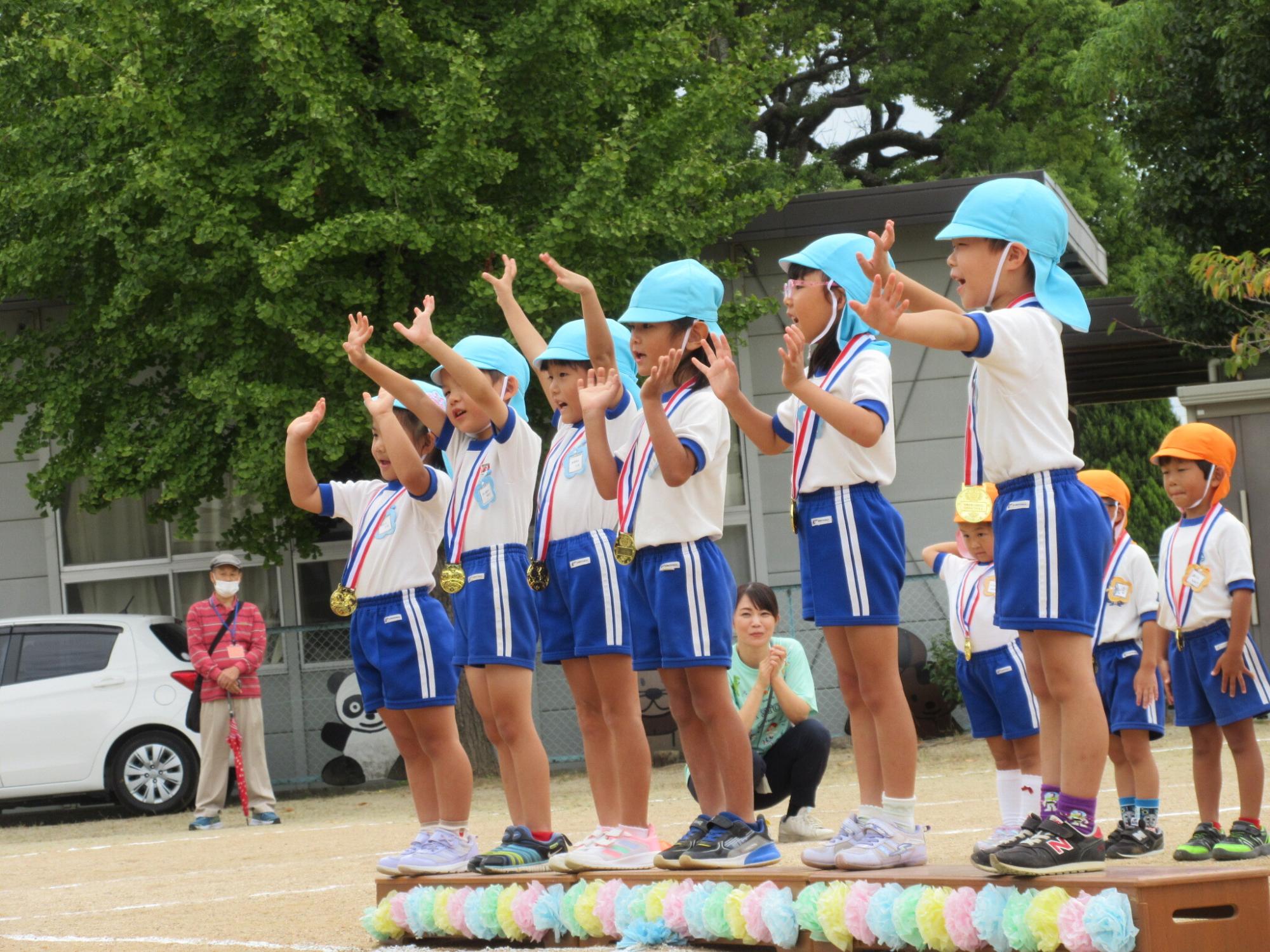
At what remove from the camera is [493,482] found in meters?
5.79

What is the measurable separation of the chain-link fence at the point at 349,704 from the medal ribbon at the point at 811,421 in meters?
9.27

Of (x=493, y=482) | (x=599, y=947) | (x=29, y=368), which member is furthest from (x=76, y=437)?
(x=599, y=947)

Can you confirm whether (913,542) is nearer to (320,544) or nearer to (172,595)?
(320,544)

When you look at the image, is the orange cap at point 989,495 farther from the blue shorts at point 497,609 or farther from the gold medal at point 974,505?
the blue shorts at point 497,609

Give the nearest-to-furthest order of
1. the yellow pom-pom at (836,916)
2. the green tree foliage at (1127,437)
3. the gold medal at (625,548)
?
the yellow pom-pom at (836,916) → the gold medal at (625,548) → the green tree foliage at (1127,437)

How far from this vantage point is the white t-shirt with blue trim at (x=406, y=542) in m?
5.99

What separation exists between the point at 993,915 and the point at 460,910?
2210mm

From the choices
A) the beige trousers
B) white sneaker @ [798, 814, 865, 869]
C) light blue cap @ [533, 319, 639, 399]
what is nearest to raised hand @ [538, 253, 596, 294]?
light blue cap @ [533, 319, 639, 399]

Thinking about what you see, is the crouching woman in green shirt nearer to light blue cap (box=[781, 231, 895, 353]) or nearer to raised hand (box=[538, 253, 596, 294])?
raised hand (box=[538, 253, 596, 294])

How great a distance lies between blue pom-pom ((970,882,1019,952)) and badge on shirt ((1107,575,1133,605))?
2899 millimetres

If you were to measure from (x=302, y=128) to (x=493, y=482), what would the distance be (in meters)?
7.29

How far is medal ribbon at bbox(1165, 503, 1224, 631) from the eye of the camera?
645cm

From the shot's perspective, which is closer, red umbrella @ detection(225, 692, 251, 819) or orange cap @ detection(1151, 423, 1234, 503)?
orange cap @ detection(1151, 423, 1234, 503)

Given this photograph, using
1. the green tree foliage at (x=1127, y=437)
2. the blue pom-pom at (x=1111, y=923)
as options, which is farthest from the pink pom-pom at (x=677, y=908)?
the green tree foliage at (x=1127, y=437)
